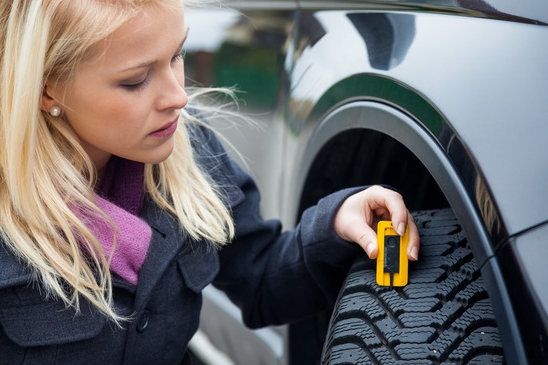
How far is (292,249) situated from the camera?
73.5 inches

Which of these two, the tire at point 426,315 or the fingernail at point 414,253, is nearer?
the tire at point 426,315

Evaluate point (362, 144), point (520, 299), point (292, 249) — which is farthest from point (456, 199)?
point (292, 249)

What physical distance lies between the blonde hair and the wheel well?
0.45 m

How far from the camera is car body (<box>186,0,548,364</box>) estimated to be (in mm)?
1134

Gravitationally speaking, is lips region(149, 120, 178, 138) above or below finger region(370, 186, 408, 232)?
below

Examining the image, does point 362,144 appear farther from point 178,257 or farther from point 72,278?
point 72,278

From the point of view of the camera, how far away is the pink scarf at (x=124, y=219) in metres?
1.66

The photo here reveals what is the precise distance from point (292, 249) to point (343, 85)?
408 millimetres

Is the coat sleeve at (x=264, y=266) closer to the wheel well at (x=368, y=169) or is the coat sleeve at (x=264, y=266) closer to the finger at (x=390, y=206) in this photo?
the wheel well at (x=368, y=169)

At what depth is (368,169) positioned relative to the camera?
71.2 inches

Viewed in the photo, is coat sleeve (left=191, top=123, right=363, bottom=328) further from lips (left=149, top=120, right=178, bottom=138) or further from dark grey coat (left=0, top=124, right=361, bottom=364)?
lips (left=149, top=120, right=178, bottom=138)

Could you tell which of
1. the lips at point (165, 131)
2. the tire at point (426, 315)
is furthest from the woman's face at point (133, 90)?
the tire at point (426, 315)

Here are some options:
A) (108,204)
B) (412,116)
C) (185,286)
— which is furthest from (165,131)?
(412,116)

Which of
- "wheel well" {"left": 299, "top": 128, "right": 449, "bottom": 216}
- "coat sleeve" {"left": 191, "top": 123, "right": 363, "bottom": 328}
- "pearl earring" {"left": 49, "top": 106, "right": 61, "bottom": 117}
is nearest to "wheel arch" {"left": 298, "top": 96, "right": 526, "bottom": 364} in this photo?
"wheel well" {"left": 299, "top": 128, "right": 449, "bottom": 216}
